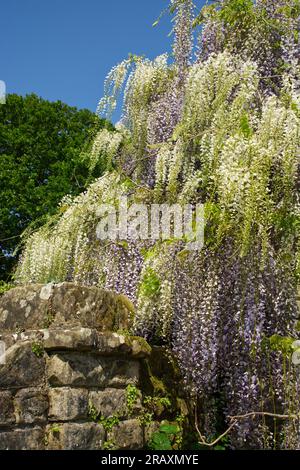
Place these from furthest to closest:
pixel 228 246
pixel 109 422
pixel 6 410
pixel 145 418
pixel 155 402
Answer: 1. pixel 228 246
2. pixel 155 402
3. pixel 145 418
4. pixel 109 422
5. pixel 6 410

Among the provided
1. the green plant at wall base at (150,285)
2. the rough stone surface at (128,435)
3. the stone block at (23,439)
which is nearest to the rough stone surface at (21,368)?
the stone block at (23,439)

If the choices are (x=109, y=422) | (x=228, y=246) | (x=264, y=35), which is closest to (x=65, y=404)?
(x=109, y=422)

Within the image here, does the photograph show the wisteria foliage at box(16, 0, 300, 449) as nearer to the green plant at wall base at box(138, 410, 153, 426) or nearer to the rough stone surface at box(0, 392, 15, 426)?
the green plant at wall base at box(138, 410, 153, 426)

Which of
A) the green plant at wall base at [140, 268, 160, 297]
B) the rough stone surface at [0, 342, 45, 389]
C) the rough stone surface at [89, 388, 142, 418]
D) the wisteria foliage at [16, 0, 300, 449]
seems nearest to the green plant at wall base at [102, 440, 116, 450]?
the rough stone surface at [89, 388, 142, 418]

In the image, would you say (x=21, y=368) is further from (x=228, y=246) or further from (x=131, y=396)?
(x=228, y=246)

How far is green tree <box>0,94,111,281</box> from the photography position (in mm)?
10031

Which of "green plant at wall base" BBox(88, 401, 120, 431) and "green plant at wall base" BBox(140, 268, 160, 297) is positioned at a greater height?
"green plant at wall base" BBox(140, 268, 160, 297)

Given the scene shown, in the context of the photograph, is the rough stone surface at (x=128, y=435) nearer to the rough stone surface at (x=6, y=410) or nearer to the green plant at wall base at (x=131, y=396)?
the green plant at wall base at (x=131, y=396)

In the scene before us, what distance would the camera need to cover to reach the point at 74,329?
3297 mm

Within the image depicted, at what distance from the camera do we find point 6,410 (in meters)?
3.04

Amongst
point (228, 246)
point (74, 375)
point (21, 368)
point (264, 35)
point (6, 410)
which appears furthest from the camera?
point (264, 35)

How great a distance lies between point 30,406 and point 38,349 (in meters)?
0.30

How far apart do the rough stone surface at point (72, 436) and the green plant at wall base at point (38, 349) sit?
14.9 inches

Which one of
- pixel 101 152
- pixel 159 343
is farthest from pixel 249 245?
pixel 101 152
